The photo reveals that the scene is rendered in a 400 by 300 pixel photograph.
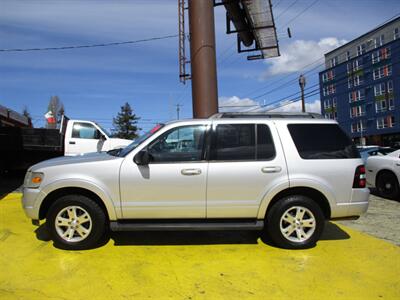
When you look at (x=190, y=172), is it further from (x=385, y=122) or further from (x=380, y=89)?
(x=380, y=89)

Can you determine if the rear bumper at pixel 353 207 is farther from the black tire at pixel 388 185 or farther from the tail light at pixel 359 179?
the black tire at pixel 388 185

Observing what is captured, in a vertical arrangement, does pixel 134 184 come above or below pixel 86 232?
above

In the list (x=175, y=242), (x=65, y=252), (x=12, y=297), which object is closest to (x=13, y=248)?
(x=65, y=252)

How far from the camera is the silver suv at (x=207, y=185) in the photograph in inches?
209

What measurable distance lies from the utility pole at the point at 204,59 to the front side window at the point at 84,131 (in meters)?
5.88

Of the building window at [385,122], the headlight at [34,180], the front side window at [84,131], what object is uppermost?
the building window at [385,122]

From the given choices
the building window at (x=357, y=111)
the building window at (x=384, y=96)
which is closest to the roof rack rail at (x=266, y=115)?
the building window at (x=384, y=96)

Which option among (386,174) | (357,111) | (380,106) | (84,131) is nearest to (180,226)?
(386,174)

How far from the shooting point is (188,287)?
421cm

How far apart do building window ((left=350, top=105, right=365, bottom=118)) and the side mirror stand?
71.4 metres

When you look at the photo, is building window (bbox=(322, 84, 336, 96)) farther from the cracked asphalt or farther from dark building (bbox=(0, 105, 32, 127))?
the cracked asphalt

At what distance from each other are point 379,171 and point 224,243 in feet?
20.6

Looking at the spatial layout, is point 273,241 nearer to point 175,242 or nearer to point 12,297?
point 175,242

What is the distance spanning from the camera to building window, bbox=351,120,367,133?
2745 inches
